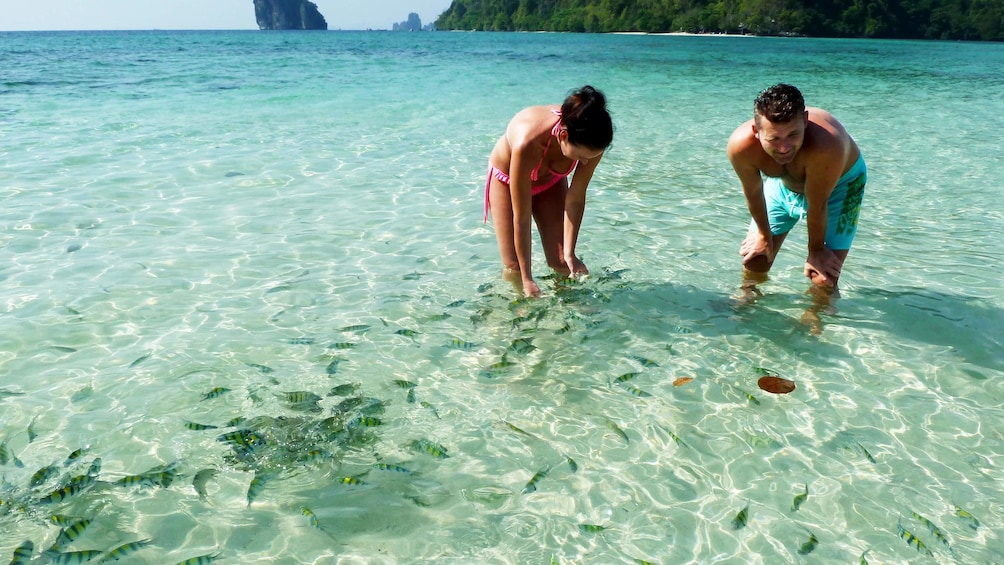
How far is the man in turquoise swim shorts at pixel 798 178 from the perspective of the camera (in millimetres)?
4645

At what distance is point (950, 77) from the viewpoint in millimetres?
31531

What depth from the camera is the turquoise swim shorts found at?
5469 millimetres

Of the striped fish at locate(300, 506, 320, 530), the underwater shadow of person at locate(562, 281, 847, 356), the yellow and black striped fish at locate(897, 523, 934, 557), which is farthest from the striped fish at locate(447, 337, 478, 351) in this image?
the yellow and black striped fish at locate(897, 523, 934, 557)

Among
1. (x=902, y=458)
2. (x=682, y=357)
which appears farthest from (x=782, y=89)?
(x=902, y=458)

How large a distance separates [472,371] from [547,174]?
1709 millimetres

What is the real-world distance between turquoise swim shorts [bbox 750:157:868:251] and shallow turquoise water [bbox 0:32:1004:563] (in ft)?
2.10

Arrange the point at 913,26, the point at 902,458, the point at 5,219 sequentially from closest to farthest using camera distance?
1. the point at 902,458
2. the point at 5,219
3. the point at 913,26

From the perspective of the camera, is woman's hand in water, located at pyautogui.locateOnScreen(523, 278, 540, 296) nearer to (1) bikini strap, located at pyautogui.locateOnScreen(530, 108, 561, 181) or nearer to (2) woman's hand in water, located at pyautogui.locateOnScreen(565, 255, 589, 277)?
(2) woman's hand in water, located at pyautogui.locateOnScreen(565, 255, 589, 277)

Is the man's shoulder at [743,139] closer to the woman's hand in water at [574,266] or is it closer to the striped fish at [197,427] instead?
the woman's hand in water at [574,266]

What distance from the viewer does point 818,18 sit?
99750 millimetres

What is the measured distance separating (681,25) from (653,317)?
364ft

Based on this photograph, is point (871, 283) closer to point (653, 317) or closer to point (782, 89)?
point (653, 317)

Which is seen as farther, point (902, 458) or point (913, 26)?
point (913, 26)

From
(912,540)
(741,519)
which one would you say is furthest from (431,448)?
(912,540)
